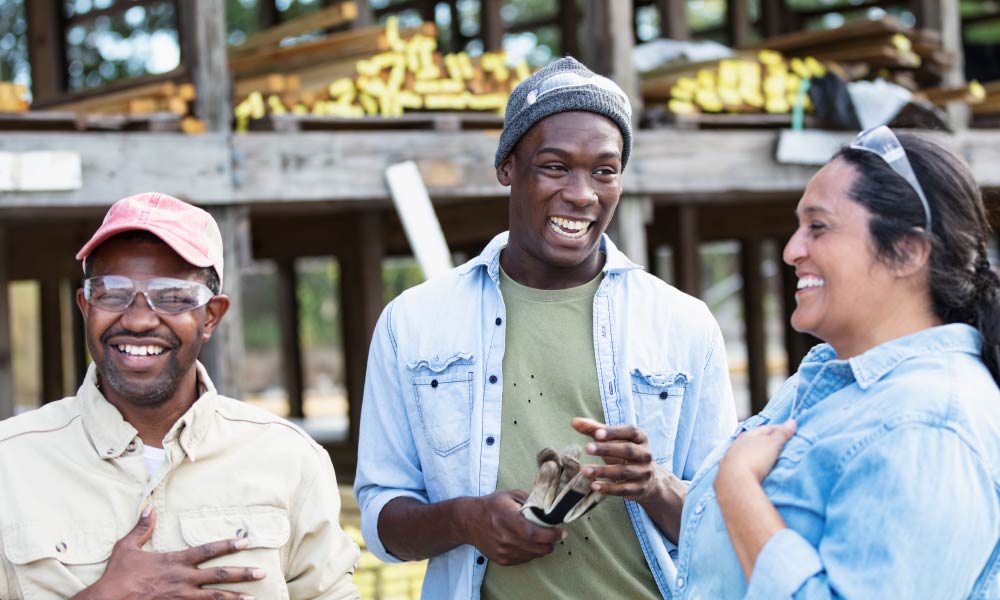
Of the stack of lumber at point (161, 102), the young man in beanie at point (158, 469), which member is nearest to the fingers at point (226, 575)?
the young man in beanie at point (158, 469)

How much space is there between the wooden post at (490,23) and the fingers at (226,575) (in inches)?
317

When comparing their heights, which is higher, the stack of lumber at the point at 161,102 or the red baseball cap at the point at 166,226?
the stack of lumber at the point at 161,102

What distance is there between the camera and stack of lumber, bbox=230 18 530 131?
23.0 feet

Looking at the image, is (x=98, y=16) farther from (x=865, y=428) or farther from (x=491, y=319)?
(x=865, y=428)

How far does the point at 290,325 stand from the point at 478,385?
36.0 feet

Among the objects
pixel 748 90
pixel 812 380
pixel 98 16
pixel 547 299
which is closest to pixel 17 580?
pixel 547 299

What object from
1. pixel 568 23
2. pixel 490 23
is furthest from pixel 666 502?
pixel 568 23

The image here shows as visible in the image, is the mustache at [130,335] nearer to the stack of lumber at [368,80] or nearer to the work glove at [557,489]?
the work glove at [557,489]

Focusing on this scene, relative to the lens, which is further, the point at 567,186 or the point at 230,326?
the point at 230,326

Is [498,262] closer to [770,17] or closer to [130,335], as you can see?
[130,335]

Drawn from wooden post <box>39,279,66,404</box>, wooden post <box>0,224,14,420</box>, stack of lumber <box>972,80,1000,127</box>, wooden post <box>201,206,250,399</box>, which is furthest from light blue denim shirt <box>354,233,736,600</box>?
wooden post <box>39,279,66,404</box>

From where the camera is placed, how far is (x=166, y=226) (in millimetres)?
2639

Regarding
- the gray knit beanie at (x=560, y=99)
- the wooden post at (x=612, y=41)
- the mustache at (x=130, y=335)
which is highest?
the wooden post at (x=612, y=41)

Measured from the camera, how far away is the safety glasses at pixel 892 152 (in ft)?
6.71
